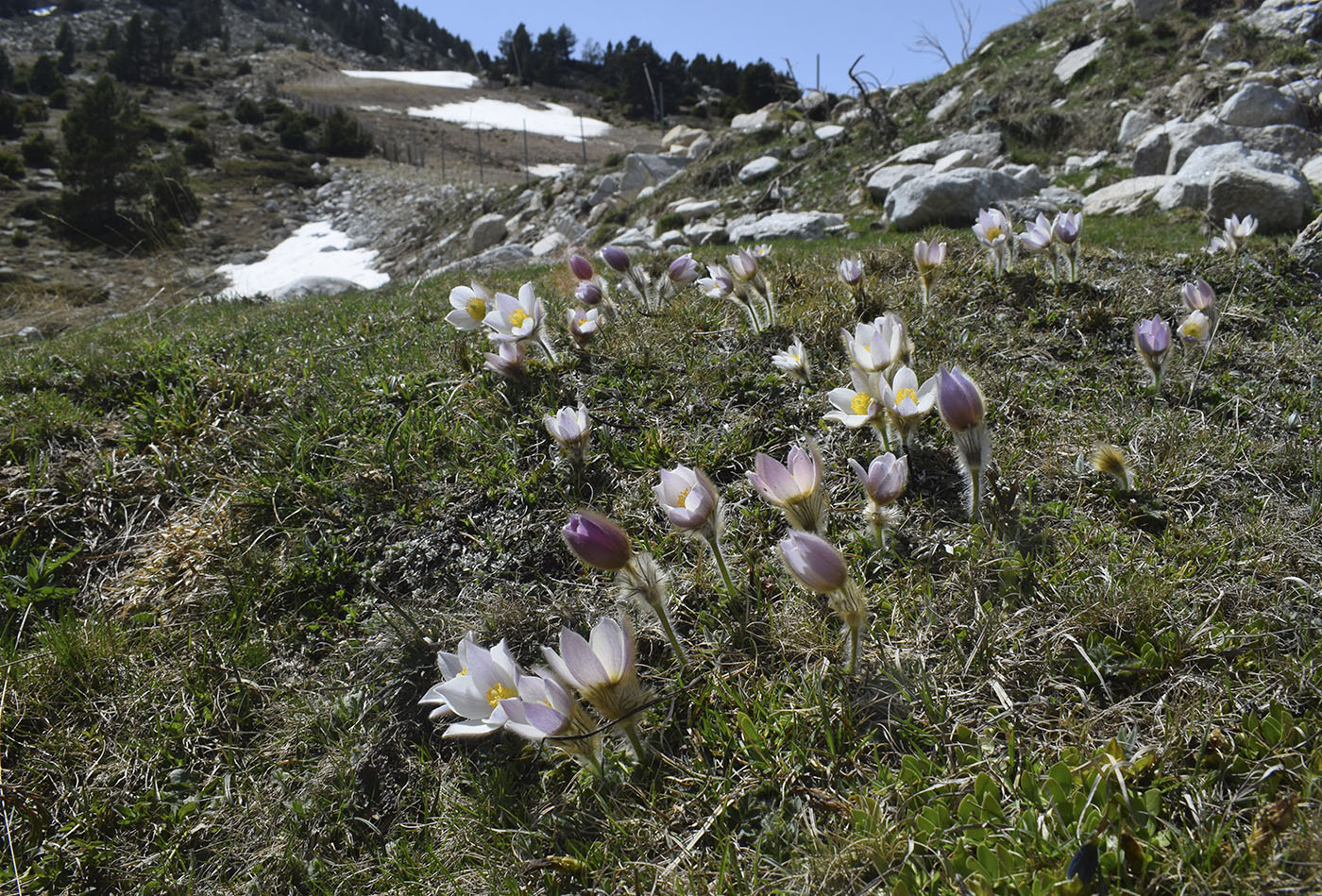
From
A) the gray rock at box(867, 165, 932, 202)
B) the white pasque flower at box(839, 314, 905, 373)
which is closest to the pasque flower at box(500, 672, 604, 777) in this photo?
the white pasque flower at box(839, 314, 905, 373)

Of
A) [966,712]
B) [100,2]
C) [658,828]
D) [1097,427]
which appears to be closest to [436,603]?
[658,828]

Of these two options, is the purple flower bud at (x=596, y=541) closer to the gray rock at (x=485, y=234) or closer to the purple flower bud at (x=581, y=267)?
the purple flower bud at (x=581, y=267)

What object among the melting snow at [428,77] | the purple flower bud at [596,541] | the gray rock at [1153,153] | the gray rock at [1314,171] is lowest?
the purple flower bud at [596,541]

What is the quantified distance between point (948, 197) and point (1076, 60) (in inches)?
269

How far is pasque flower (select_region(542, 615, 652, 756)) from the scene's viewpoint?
4.81ft

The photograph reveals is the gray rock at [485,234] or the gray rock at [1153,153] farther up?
the gray rock at [1153,153]

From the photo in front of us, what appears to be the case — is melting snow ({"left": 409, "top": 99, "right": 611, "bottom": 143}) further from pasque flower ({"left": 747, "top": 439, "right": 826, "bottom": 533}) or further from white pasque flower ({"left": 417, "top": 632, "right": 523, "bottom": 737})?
white pasque flower ({"left": 417, "top": 632, "right": 523, "bottom": 737})

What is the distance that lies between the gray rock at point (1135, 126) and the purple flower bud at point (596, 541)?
10333 millimetres

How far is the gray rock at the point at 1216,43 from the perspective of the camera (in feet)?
31.7

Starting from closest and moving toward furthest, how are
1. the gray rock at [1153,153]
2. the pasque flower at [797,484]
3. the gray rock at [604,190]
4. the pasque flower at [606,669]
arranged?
the pasque flower at [606,669] → the pasque flower at [797,484] → the gray rock at [1153,153] → the gray rock at [604,190]

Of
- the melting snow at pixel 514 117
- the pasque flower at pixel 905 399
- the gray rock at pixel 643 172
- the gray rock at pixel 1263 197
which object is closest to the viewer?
the pasque flower at pixel 905 399

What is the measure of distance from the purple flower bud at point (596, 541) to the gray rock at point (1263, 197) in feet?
19.9

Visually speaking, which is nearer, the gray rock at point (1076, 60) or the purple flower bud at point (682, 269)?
the purple flower bud at point (682, 269)

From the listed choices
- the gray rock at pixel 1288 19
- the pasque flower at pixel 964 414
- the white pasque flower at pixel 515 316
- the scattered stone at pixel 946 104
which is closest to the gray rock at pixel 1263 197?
the pasque flower at pixel 964 414
